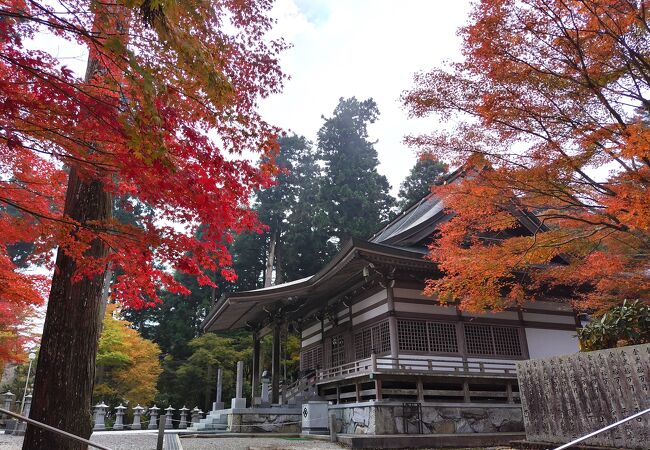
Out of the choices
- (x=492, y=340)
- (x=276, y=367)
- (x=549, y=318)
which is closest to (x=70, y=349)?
(x=276, y=367)

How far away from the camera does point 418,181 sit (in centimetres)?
3884

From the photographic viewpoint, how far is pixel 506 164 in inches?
306

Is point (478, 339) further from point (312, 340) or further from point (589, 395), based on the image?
point (589, 395)

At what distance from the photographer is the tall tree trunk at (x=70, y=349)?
467 centimetres

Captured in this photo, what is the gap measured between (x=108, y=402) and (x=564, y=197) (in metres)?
25.2

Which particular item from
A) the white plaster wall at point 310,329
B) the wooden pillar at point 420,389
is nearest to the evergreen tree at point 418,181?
the white plaster wall at point 310,329

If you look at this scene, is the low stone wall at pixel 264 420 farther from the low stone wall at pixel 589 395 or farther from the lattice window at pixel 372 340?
the low stone wall at pixel 589 395

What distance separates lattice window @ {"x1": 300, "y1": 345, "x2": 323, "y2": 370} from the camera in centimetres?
1801

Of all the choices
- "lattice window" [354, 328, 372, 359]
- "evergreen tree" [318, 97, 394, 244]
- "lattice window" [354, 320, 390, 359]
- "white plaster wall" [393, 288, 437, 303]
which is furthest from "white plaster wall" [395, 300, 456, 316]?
"evergreen tree" [318, 97, 394, 244]

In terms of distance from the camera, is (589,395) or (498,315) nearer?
(589,395)

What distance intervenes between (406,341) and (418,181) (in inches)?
1089

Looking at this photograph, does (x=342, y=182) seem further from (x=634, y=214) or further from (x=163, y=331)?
(x=634, y=214)

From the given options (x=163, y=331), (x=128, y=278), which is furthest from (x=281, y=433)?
(x=163, y=331)

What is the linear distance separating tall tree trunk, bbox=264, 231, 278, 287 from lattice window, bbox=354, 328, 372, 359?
60.9 ft
